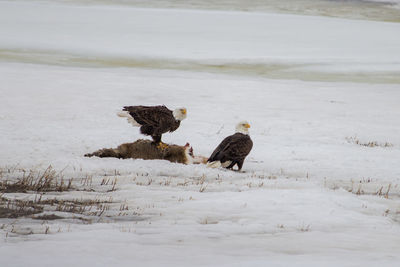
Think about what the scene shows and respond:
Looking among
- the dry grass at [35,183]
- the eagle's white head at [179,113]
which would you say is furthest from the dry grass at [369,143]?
the dry grass at [35,183]

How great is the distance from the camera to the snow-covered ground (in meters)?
5.35

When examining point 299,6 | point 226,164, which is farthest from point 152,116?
point 299,6

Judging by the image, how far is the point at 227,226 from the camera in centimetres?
609

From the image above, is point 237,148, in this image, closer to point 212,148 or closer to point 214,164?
point 214,164

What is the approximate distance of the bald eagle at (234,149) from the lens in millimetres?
9188

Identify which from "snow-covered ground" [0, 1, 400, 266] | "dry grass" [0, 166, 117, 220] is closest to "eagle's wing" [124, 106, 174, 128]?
"snow-covered ground" [0, 1, 400, 266]

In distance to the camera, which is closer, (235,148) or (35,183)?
(35,183)

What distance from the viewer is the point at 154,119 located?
9.37 meters

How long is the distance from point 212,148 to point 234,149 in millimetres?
2595

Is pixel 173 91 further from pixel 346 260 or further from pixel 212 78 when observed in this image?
pixel 346 260

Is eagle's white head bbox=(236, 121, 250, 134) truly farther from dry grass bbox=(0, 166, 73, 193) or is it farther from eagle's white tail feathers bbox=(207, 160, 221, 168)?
dry grass bbox=(0, 166, 73, 193)

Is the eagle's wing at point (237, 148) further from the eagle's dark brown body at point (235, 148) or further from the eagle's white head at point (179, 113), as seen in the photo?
the eagle's white head at point (179, 113)

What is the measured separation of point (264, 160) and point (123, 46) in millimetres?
24454

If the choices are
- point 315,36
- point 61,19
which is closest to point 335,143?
point 315,36
